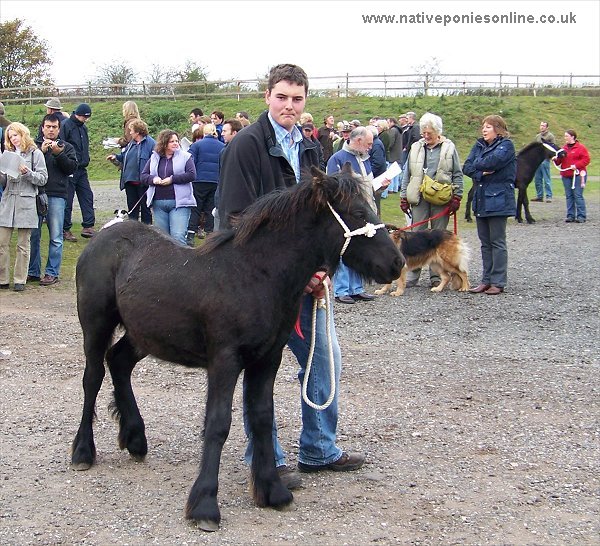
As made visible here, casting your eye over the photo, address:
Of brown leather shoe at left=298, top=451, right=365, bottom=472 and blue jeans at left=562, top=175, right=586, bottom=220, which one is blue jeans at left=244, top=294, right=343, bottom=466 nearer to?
brown leather shoe at left=298, top=451, right=365, bottom=472

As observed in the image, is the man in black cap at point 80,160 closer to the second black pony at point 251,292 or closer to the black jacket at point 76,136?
the black jacket at point 76,136

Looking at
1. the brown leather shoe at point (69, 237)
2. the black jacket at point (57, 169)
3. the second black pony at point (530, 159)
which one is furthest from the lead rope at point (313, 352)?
the second black pony at point (530, 159)

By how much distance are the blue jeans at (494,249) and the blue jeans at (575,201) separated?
9163mm

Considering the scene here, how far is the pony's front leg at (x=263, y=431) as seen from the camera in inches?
182

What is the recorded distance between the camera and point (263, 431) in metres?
4.70

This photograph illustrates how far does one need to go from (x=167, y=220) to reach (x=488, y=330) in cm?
492

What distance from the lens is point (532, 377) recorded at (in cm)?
741

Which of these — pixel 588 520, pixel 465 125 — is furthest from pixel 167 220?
pixel 465 125

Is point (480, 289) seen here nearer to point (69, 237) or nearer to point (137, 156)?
point (137, 156)

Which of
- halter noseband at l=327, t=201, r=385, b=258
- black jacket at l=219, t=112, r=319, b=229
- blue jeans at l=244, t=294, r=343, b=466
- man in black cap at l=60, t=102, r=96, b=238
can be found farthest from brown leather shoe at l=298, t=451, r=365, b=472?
man in black cap at l=60, t=102, r=96, b=238

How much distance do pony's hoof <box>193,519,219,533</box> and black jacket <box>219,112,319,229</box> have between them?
1.70 m

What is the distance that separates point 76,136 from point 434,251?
22.2 feet

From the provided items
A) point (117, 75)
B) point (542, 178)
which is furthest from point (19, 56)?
point (542, 178)

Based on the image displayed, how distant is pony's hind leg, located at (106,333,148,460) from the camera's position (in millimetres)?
Result: 5355
